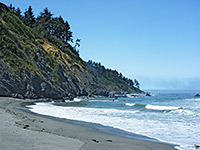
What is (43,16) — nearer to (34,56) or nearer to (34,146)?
(34,56)

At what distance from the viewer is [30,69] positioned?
42094mm

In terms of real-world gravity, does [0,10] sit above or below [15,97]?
above

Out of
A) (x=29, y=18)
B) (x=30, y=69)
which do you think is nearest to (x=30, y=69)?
(x=30, y=69)

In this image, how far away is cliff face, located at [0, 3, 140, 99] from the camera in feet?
121

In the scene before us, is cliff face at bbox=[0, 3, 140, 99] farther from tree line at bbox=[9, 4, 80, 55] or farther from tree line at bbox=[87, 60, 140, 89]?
tree line at bbox=[87, 60, 140, 89]

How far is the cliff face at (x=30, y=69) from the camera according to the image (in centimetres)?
3688

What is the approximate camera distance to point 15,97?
3603cm

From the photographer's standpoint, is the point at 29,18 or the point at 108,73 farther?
the point at 108,73

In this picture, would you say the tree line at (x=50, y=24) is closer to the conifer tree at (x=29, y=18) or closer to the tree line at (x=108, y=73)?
the conifer tree at (x=29, y=18)

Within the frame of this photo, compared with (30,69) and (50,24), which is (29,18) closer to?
(50,24)

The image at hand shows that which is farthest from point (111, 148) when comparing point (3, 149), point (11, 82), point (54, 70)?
point (54, 70)

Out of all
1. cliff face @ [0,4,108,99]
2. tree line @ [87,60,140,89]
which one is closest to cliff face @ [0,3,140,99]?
cliff face @ [0,4,108,99]

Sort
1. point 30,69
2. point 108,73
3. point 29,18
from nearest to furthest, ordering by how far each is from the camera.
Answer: point 30,69, point 29,18, point 108,73

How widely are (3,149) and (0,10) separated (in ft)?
187
